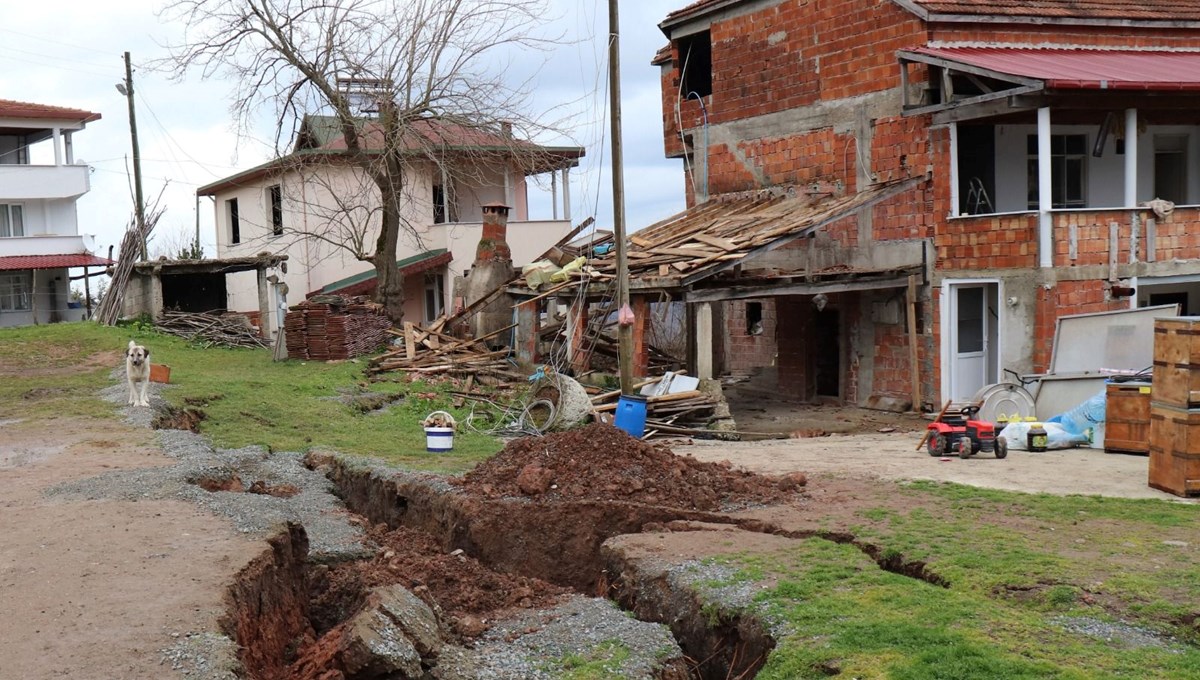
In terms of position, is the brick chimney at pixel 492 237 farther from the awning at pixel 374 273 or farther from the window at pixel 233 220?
the window at pixel 233 220

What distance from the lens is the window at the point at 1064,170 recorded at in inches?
849

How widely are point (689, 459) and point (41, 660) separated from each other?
7615mm

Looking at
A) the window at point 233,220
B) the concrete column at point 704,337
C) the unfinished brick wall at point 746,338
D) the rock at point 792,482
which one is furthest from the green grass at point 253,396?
the window at point 233,220

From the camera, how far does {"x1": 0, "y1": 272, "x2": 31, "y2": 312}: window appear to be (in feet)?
136

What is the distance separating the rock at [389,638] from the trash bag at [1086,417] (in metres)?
11.2

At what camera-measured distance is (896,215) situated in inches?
840

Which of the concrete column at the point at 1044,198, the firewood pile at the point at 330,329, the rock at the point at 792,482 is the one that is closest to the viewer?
the rock at the point at 792,482

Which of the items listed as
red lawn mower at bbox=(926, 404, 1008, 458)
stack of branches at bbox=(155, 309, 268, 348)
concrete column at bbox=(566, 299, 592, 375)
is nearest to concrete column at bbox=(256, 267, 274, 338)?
stack of branches at bbox=(155, 309, 268, 348)

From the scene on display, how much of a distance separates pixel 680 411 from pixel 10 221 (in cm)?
3258

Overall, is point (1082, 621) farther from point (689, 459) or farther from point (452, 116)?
point (452, 116)

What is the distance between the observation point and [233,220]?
1630 inches

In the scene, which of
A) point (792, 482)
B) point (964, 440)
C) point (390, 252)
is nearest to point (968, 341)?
point (964, 440)

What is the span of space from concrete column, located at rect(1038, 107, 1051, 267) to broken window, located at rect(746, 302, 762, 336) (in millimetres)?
9204

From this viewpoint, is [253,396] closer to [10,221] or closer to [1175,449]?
[1175,449]
